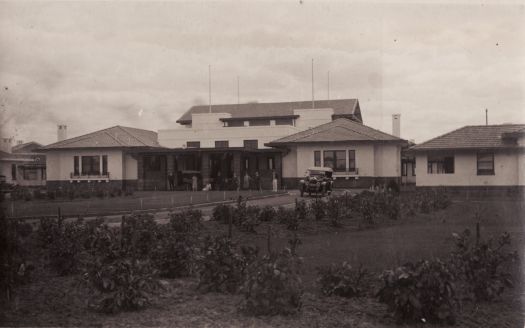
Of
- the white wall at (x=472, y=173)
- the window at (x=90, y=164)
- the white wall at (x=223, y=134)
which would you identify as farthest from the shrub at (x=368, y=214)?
the window at (x=90, y=164)

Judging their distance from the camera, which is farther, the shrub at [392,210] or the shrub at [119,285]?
the shrub at [392,210]

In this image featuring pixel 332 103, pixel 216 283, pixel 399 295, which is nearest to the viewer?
pixel 399 295

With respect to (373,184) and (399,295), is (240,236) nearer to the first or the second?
(399,295)

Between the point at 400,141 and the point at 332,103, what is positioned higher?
the point at 332,103

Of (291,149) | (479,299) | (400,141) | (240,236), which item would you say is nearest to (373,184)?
(400,141)

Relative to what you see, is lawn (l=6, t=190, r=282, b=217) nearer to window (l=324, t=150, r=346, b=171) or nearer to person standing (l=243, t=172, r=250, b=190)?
person standing (l=243, t=172, r=250, b=190)

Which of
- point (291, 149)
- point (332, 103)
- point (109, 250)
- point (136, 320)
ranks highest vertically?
point (332, 103)

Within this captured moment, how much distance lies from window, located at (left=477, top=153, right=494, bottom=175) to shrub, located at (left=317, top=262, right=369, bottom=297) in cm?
2419

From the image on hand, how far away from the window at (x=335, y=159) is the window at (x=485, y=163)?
842cm

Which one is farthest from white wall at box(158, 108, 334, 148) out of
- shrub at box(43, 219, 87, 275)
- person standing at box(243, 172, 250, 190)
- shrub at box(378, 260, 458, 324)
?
shrub at box(378, 260, 458, 324)

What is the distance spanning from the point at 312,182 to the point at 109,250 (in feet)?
65.1

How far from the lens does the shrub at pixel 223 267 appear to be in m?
7.14

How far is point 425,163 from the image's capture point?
30.5 metres

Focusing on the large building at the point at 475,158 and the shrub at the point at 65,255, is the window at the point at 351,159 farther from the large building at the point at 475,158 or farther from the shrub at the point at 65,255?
the shrub at the point at 65,255
